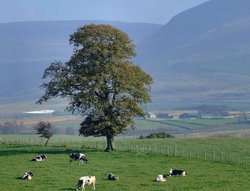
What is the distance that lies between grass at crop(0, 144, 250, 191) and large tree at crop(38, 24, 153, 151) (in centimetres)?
305

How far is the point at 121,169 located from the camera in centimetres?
3906

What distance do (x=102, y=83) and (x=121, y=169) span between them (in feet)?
49.7

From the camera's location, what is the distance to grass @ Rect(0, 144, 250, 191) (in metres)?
32.1

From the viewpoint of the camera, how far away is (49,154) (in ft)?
161

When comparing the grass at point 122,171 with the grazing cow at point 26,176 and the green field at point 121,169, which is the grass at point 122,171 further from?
the grazing cow at point 26,176

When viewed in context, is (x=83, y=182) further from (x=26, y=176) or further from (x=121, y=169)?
(x=121, y=169)

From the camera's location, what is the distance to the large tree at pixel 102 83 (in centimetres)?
5253

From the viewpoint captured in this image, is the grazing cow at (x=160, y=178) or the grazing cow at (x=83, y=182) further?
the grazing cow at (x=160, y=178)

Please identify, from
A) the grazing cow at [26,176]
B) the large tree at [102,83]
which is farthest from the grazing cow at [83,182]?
the large tree at [102,83]

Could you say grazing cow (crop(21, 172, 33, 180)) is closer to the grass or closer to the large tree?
the grass

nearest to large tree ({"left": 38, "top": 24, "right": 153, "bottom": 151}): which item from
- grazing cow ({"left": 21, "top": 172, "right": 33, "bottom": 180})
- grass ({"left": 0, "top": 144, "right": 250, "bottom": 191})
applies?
grass ({"left": 0, "top": 144, "right": 250, "bottom": 191})

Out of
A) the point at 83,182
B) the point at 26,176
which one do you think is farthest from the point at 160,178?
the point at 26,176

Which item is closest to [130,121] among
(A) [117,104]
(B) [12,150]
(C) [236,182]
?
(A) [117,104]

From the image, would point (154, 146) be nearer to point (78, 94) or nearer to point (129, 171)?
point (78, 94)
